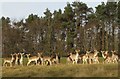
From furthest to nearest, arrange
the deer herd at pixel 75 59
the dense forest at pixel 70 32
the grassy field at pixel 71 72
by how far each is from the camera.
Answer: the dense forest at pixel 70 32
the deer herd at pixel 75 59
the grassy field at pixel 71 72

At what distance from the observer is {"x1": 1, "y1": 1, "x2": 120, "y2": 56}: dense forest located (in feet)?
240

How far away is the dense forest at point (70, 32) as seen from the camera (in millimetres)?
73188

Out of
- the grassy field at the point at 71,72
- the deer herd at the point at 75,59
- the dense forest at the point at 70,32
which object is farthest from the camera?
the dense forest at the point at 70,32

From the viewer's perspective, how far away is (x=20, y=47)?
253 ft

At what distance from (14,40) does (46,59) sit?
148 ft

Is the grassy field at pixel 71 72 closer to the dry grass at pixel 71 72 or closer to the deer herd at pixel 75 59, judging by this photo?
the dry grass at pixel 71 72

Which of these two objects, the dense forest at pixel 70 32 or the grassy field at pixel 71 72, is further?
the dense forest at pixel 70 32

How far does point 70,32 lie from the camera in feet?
252

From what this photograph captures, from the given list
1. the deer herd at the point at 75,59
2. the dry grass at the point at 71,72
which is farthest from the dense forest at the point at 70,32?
the dry grass at the point at 71,72

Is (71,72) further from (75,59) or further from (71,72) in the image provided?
(75,59)

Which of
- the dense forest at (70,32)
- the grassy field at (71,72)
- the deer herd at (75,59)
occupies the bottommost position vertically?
the grassy field at (71,72)

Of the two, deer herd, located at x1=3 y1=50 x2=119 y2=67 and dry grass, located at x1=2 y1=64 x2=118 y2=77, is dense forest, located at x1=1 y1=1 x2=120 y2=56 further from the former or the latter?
dry grass, located at x1=2 y1=64 x2=118 y2=77

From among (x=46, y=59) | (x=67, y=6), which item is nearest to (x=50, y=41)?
(x=67, y=6)

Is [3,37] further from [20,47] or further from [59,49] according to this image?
[59,49]
